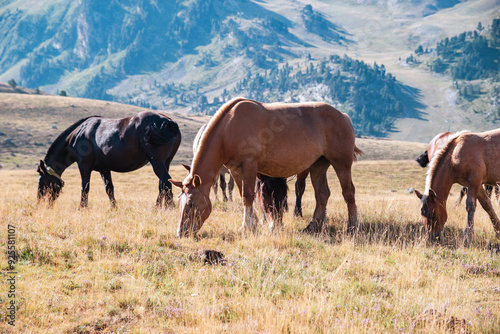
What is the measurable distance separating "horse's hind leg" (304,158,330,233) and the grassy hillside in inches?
2473

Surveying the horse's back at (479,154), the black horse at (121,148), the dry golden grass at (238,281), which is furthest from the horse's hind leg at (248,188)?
the horse's back at (479,154)

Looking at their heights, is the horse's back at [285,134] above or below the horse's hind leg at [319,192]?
above

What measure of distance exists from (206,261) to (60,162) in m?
8.66

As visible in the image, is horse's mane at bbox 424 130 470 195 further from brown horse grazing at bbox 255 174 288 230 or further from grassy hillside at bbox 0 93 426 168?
grassy hillside at bbox 0 93 426 168

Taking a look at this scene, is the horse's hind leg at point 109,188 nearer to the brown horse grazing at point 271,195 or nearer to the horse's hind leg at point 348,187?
the brown horse grazing at point 271,195

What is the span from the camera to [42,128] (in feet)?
314

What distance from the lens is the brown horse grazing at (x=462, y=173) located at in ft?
31.1

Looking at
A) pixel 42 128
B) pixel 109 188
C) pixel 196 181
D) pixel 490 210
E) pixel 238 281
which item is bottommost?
pixel 42 128

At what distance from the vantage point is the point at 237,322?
486cm

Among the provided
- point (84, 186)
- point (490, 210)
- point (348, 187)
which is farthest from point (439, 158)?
point (84, 186)

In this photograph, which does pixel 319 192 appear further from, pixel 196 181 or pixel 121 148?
pixel 121 148

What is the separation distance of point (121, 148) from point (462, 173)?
30.9ft

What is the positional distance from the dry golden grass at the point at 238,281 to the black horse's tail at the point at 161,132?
3.07 meters

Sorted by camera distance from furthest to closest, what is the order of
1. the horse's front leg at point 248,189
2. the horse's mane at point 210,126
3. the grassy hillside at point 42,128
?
the grassy hillside at point 42,128
the horse's front leg at point 248,189
the horse's mane at point 210,126
